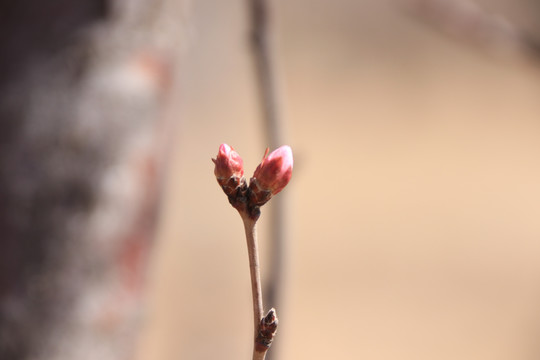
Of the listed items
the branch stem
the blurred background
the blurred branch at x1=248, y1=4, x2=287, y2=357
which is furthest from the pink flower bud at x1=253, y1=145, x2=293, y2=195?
the blurred background

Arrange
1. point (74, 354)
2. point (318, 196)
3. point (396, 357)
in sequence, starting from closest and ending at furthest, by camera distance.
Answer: point (74, 354)
point (396, 357)
point (318, 196)

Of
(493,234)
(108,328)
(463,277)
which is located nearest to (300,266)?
(463,277)

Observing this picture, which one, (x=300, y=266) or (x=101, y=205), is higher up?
(x=300, y=266)

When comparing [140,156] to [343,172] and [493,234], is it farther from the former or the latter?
[493,234]

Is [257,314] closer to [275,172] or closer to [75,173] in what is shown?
[275,172]

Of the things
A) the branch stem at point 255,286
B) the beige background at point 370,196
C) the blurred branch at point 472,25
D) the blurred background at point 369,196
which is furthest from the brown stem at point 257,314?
the beige background at point 370,196

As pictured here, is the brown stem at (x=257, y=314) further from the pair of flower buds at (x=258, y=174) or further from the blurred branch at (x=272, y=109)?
the blurred branch at (x=272, y=109)
